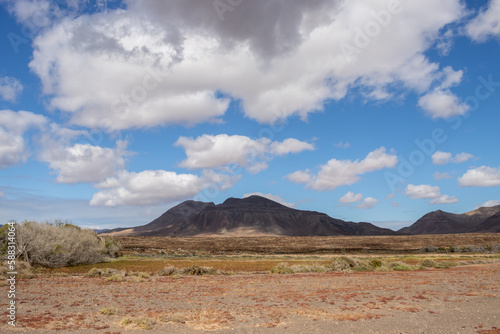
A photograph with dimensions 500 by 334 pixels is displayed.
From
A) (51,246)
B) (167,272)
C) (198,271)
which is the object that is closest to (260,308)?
(167,272)

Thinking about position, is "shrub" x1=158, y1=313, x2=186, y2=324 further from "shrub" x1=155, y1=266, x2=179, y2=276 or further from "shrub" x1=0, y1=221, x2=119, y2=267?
"shrub" x1=0, y1=221, x2=119, y2=267

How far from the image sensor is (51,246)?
3319cm

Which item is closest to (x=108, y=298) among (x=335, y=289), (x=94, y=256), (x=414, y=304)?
(x=335, y=289)

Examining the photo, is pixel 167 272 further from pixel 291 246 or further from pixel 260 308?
pixel 291 246

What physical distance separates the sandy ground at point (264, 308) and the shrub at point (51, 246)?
14551mm

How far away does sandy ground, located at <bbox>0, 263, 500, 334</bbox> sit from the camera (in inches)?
424

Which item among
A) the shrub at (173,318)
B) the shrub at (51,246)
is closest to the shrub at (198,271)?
the shrub at (51,246)

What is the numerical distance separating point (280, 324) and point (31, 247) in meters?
29.6

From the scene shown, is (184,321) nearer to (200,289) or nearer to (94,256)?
(200,289)

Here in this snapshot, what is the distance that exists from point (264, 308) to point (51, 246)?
27909 mm

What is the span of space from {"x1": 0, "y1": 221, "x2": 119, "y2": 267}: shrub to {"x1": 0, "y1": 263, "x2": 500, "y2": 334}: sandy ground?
14.6m

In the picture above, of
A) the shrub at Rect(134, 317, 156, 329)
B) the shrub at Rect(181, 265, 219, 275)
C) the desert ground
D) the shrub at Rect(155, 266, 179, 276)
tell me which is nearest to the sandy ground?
the desert ground

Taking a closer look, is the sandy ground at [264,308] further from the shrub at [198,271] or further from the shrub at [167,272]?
the shrub at [198,271]

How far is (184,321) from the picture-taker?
11.7m
